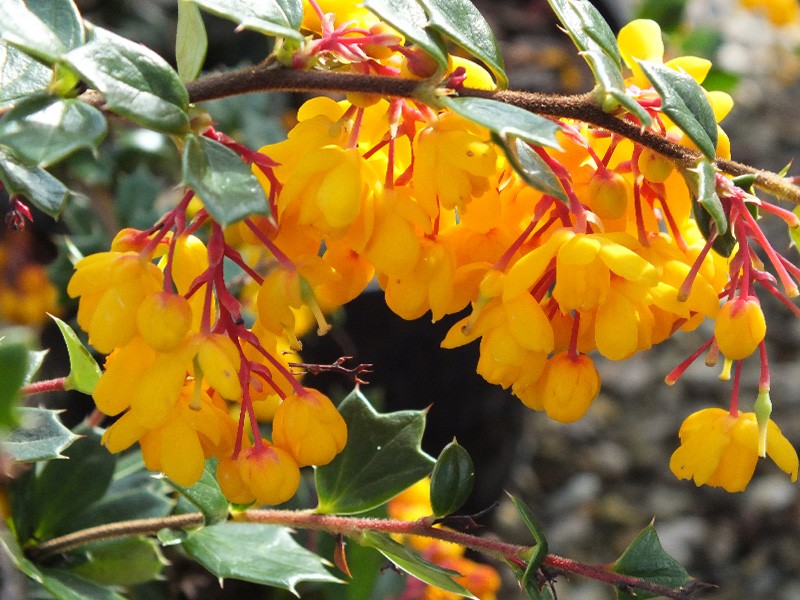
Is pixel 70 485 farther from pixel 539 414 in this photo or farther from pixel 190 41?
pixel 539 414

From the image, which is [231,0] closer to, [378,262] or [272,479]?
[378,262]

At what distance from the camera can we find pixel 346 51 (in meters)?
0.55

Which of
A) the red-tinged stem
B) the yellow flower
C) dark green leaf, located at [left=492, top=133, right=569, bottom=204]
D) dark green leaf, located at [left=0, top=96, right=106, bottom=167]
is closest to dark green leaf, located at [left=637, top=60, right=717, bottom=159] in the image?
dark green leaf, located at [left=492, top=133, right=569, bottom=204]

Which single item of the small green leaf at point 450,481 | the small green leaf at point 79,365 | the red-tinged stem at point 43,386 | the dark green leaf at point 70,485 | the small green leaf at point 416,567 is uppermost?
the small green leaf at point 79,365

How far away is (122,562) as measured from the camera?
819 millimetres

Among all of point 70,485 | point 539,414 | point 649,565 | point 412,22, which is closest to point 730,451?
point 649,565

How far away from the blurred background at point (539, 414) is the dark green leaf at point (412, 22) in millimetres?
652

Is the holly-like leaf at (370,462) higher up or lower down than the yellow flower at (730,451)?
lower down

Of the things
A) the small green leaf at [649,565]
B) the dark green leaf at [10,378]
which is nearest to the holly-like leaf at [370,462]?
the small green leaf at [649,565]

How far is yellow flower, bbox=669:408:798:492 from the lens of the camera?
616 mm

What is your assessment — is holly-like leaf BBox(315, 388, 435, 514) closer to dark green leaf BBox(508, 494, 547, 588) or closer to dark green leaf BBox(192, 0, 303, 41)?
dark green leaf BBox(508, 494, 547, 588)

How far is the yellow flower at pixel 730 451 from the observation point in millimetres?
616

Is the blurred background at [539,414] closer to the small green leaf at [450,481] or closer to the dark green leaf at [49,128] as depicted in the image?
the small green leaf at [450,481]

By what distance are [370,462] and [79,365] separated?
0.24 m
